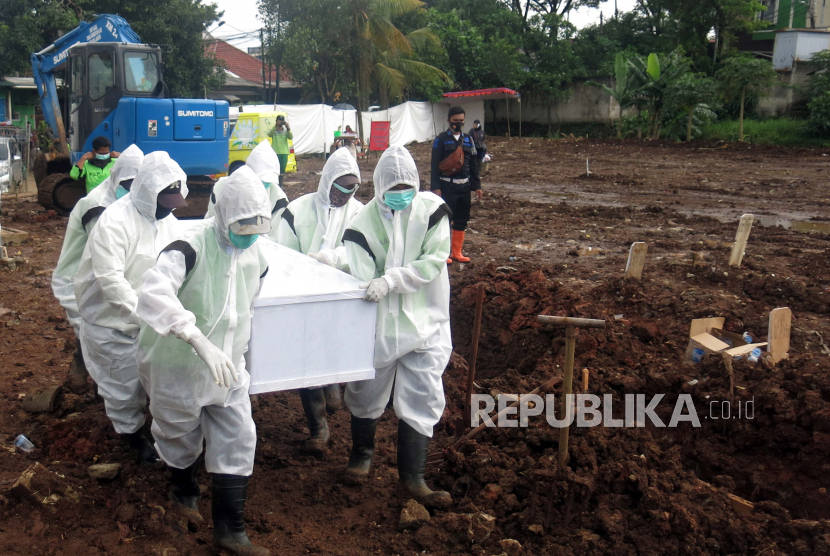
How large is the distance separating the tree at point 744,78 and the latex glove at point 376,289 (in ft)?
71.2

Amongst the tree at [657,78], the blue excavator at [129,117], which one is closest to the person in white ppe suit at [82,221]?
the blue excavator at [129,117]

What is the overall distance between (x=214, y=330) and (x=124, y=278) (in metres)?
1.03

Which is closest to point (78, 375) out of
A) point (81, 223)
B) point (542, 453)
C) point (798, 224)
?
point (81, 223)

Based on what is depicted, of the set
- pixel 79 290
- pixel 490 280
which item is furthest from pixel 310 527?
pixel 490 280

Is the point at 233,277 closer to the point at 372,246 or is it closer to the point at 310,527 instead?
the point at 372,246

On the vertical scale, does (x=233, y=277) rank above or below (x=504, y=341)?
above

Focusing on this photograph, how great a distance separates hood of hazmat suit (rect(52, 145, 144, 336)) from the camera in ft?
14.0

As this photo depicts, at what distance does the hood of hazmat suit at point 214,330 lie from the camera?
290 cm

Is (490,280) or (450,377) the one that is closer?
(450,377)

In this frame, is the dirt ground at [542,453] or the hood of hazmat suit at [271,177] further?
the hood of hazmat suit at [271,177]

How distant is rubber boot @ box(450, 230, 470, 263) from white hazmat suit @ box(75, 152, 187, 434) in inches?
191

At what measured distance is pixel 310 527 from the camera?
3.52 meters

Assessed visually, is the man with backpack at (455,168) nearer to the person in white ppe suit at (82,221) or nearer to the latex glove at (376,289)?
the person in white ppe suit at (82,221)

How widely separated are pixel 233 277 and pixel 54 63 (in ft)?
40.4
